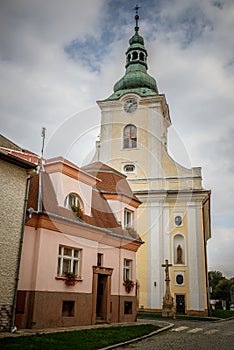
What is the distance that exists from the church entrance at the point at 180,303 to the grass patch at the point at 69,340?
2020cm

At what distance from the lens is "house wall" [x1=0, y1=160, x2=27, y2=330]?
13.9 m

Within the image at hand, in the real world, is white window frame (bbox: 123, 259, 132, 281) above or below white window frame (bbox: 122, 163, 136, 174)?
below

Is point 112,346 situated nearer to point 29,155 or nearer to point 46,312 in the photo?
point 46,312

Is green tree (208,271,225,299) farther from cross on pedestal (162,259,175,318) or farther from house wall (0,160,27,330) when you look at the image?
house wall (0,160,27,330)

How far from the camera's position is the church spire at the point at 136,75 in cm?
4316

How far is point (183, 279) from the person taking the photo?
35.1 meters

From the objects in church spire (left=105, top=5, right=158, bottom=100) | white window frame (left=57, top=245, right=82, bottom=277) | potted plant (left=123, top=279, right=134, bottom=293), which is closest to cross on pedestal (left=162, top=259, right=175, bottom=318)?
potted plant (left=123, top=279, right=134, bottom=293)

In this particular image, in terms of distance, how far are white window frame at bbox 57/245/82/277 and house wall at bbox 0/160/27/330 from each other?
3184 millimetres

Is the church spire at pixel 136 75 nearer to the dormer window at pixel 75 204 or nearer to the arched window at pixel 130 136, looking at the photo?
the arched window at pixel 130 136

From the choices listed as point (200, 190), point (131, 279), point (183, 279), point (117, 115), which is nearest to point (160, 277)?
point (183, 279)

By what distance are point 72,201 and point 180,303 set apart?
19995mm

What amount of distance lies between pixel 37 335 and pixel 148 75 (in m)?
37.8

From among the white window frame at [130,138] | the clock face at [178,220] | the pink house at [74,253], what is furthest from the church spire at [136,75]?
the pink house at [74,253]

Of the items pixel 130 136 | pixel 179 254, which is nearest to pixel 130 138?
pixel 130 136
